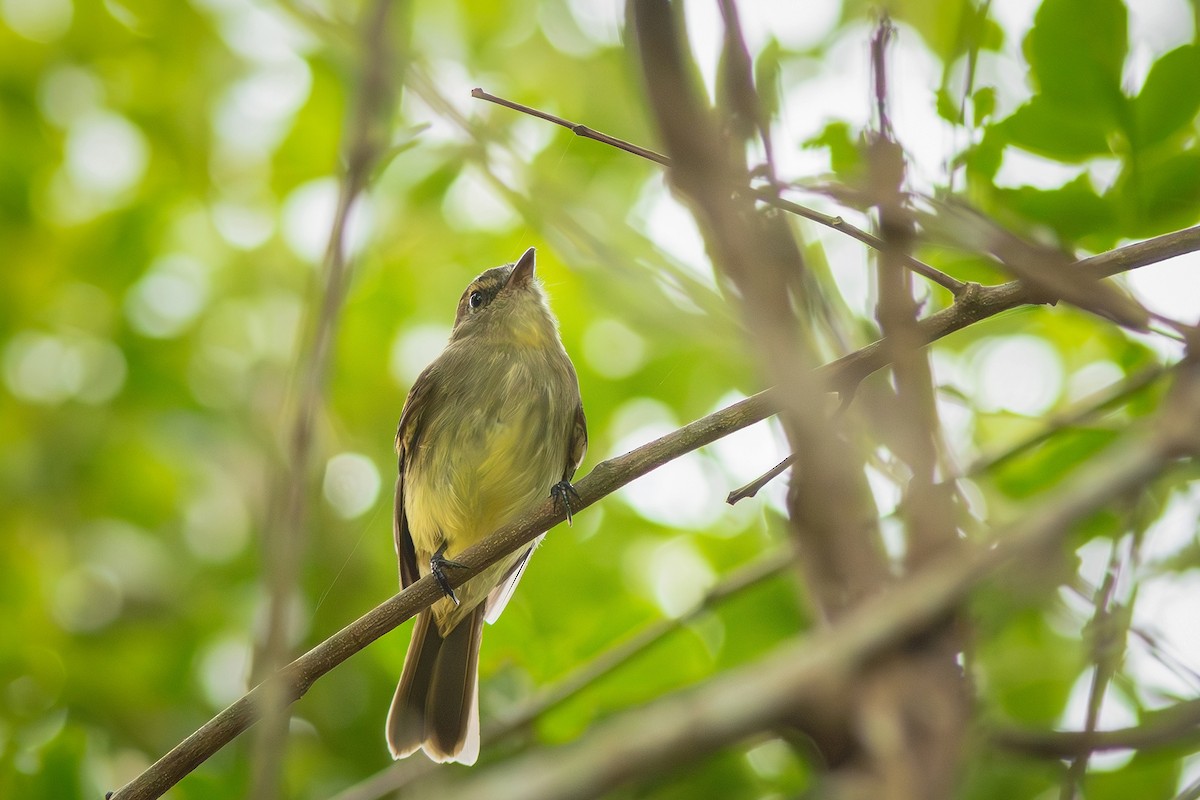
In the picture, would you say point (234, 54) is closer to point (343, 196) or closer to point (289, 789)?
point (289, 789)

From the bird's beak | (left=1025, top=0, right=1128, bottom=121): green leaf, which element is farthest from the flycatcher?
(left=1025, top=0, right=1128, bottom=121): green leaf

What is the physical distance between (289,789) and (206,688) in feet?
1.85

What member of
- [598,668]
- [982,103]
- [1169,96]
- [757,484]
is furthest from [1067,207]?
[598,668]

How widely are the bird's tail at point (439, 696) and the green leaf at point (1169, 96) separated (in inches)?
112

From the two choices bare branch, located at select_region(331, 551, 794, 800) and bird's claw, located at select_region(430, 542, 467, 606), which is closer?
bird's claw, located at select_region(430, 542, 467, 606)

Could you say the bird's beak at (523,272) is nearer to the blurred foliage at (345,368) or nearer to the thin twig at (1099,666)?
the blurred foliage at (345,368)

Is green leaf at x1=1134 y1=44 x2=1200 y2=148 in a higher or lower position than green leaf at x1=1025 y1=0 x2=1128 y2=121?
lower

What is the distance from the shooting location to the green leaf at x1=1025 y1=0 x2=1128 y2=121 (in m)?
2.78

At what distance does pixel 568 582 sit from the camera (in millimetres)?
4656

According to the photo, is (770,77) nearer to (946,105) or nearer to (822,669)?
(946,105)

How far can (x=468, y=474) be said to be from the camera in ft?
15.3

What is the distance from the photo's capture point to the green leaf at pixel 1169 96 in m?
2.81

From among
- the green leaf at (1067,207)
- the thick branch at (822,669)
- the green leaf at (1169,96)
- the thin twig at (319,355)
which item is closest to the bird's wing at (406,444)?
the green leaf at (1067,207)

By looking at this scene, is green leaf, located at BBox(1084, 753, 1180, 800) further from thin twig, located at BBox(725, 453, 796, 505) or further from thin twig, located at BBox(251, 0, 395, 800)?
thin twig, located at BBox(251, 0, 395, 800)
